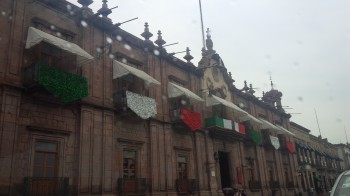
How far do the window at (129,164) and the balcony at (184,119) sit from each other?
11.8 ft

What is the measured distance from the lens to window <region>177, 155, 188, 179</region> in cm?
1948

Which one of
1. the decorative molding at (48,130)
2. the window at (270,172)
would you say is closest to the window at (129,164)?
the decorative molding at (48,130)

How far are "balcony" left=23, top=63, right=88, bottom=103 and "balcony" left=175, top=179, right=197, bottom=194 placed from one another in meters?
7.90

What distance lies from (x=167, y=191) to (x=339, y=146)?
56.6 m

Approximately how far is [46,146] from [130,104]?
4316 mm

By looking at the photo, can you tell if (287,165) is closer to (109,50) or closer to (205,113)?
(205,113)

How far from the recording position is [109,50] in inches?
645

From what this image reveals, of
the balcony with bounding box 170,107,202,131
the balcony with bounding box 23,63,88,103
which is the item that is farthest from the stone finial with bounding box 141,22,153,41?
the balcony with bounding box 23,63,88,103

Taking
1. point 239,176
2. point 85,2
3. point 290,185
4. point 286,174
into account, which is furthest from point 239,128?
point 85,2

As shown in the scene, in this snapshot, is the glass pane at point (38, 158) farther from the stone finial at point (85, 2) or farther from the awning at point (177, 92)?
the awning at point (177, 92)

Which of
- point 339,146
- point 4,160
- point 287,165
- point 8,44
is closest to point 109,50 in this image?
point 8,44

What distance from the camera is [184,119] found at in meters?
19.2

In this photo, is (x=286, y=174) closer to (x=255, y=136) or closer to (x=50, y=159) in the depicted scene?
(x=255, y=136)

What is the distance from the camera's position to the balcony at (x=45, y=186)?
1166cm
